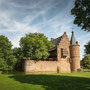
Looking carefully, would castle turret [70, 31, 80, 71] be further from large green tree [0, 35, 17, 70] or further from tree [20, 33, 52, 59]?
large green tree [0, 35, 17, 70]

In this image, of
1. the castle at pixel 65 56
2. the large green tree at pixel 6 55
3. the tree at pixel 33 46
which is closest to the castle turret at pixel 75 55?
the castle at pixel 65 56

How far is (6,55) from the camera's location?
3538 cm

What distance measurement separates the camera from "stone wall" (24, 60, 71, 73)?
3772 cm

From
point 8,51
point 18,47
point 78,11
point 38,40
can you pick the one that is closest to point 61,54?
point 38,40

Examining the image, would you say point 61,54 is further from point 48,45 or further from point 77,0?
point 77,0

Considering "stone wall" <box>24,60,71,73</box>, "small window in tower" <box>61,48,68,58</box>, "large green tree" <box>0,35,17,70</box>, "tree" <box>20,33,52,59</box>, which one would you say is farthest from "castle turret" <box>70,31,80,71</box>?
"large green tree" <box>0,35,17,70</box>

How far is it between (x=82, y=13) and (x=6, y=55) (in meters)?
27.7

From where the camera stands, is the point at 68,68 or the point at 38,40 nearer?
the point at 38,40

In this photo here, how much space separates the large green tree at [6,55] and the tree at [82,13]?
24.6m

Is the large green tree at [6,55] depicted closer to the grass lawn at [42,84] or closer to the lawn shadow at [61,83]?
the grass lawn at [42,84]

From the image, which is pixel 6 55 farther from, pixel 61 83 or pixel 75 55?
pixel 75 55

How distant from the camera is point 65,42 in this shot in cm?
4850

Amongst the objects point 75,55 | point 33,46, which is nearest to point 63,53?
point 75,55

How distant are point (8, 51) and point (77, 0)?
26662 mm
